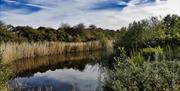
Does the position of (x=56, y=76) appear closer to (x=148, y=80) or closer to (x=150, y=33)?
(x=150, y=33)

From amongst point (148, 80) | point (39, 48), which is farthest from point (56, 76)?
point (39, 48)

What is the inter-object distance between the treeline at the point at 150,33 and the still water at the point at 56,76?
184 cm

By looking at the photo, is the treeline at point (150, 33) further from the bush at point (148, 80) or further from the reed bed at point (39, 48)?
the bush at point (148, 80)

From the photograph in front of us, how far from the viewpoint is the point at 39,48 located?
25.1 m

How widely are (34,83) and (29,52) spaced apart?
10124mm

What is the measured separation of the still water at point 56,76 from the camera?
11.8 metres

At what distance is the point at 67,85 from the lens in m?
12.7

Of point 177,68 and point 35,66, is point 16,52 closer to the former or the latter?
point 35,66

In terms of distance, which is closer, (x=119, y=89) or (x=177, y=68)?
(x=119, y=89)

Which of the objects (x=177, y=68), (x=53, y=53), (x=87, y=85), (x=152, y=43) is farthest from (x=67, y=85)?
(x=53, y=53)

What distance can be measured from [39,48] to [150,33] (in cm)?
828

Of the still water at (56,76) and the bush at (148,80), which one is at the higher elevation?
the bush at (148,80)

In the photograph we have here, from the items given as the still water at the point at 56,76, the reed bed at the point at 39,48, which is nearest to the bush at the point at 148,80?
the still water at the point at 56,76

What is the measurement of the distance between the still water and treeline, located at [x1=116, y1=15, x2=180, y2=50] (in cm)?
184
